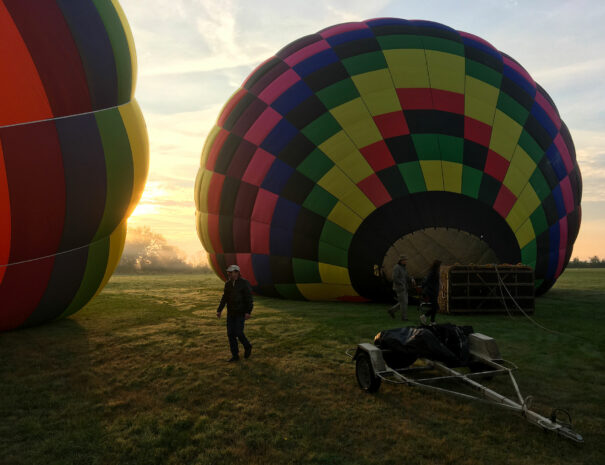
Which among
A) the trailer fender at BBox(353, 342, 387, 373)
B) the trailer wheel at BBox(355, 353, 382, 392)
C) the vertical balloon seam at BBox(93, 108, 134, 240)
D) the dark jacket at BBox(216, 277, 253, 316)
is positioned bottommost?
the trailer wheel at BBox(355, 353, 382, 392)

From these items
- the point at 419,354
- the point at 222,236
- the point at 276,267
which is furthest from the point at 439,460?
the point at 222,236

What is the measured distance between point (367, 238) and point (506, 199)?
10.1ft

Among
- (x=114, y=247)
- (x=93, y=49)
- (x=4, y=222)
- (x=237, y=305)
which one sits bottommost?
(x=237, y=305)

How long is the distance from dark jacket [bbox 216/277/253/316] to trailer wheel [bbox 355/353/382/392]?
1.81 metres

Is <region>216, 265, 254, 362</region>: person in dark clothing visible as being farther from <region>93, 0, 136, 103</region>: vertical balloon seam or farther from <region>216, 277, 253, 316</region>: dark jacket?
<region>93, 0, 136, 103</region>: vertical balloon seam

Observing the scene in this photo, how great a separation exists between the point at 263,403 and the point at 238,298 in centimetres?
192

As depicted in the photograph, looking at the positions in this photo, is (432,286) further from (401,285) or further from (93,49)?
(93,49)

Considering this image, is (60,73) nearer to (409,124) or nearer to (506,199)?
(409,124)

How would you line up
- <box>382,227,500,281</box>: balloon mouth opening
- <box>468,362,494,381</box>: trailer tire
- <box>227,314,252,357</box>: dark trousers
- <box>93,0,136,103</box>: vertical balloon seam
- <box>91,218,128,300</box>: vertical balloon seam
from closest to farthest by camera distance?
<box>468,362,494,381</box>: trailer tire, <box>227,314,252,357</box>: dark trousers, <box>93,0,136,103</box>: vertical balloon seam, <box>91,218,128,300</box>: vertical balloon seam, <box>382,227,500,281</box>: balloon mouth opening

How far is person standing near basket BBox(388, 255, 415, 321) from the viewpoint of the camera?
7992 millimetres

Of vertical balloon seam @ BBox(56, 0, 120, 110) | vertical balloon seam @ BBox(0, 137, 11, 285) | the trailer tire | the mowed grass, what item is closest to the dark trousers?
the mowed grass

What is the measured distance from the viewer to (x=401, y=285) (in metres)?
8.12

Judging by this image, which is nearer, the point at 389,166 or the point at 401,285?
the point at 401,285

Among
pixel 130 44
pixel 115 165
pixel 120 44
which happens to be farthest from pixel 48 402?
pixel 130 44
